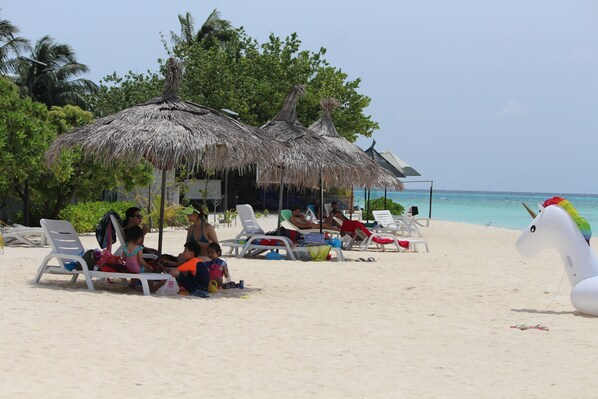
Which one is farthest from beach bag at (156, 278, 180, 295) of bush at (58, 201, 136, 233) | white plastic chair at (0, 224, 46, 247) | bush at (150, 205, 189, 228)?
bush at (150, 205, 189, 228)

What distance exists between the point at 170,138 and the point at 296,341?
13.2 feet

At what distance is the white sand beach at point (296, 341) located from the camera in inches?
218

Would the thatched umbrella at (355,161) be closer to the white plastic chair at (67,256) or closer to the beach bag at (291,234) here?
the beach bag at (291,234)

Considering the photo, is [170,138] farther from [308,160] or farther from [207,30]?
[207,30]

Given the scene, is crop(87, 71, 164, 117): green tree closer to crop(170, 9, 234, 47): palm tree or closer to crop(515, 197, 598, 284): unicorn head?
crop(170, 9, 234, 47): palm tree

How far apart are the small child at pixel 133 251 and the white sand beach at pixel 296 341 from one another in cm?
32

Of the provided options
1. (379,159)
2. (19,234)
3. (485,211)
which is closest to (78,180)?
(19,234)

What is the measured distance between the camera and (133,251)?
9.53 m

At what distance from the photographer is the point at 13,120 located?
15594 mm

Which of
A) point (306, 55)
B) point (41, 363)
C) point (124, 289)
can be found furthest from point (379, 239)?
point (306, 55)

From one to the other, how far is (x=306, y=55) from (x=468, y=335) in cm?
3126

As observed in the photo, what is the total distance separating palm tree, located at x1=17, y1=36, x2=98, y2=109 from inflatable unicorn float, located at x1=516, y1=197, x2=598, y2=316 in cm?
3751

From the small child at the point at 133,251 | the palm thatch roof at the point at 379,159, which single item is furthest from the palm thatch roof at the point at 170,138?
the palm thatch roof at the point at 379,159

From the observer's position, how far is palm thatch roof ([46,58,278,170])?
33.8 ft
